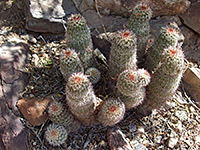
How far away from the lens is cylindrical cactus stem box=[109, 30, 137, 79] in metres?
2.40

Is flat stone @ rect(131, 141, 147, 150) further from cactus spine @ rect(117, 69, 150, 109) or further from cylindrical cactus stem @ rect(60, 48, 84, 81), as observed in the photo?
cylindrical cactus stem @ rect(60, 48, 84, 81)

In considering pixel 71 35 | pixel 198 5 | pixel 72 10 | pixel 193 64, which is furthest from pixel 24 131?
pixel 198 5

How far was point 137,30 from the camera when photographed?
282 cm

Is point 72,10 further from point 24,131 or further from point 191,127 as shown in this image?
point 191,127

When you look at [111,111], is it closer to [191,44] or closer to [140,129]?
[140,129]

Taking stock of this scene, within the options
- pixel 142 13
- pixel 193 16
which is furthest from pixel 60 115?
pixel 193 16

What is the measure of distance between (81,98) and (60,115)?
1.52 ft

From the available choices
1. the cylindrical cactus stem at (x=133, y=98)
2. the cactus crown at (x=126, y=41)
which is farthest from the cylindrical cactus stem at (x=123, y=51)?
the cylindrical cactus stem at (x=133, y=98)

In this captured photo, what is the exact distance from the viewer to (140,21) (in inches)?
109

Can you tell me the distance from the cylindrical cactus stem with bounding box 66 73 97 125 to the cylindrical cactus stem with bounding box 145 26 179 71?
3.56ft

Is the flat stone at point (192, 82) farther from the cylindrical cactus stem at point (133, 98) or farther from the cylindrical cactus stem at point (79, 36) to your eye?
the cylindrical cactus stem at point (79, 36)

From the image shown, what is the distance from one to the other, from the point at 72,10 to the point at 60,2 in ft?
1.00

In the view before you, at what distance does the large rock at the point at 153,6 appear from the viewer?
3725 mm

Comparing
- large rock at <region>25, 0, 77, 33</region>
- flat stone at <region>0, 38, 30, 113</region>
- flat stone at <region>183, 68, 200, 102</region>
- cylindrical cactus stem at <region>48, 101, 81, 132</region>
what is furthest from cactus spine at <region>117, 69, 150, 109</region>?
large rock at <region>25, 0, 77, 33</region>
